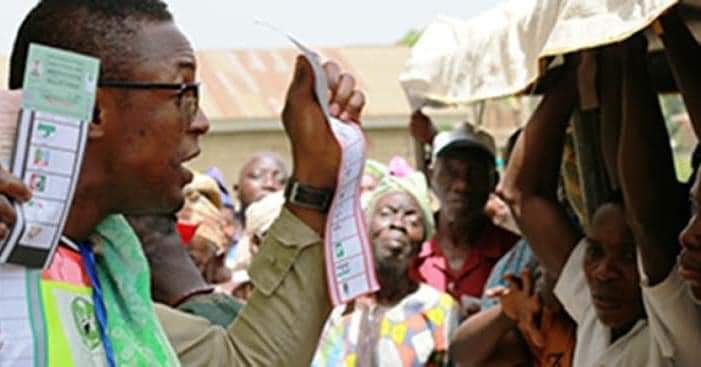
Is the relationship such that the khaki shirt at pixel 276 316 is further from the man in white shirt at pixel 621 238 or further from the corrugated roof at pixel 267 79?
the corrugated roof at pixel 267 79

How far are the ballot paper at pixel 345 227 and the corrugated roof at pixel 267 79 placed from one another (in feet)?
49.7

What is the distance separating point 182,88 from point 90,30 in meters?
0.18

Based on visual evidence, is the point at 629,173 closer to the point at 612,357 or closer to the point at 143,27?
the point at 612,357

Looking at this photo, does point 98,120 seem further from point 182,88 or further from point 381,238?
point 381,238

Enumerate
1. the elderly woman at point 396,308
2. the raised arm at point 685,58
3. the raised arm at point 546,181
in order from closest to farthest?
1. the raised arm at point 685,58
2. the raised arm at point 546,181
3. the elderly woman at point 396,308

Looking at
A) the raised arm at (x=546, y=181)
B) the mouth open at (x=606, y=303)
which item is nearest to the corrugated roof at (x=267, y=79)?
the raised arm at (x=546, y=181)

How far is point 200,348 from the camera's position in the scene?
9.47 ft

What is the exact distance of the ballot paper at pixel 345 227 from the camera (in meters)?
2.89

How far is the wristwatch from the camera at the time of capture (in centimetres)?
293

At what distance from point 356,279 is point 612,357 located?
5.43 ft

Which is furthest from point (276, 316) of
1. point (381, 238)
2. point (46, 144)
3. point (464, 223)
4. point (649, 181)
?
point (381, 238)

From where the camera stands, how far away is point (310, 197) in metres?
2.93

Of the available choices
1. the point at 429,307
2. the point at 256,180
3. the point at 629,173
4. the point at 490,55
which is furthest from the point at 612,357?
the point at 256,180

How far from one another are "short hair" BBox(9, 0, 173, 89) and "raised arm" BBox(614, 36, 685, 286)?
1.85m
